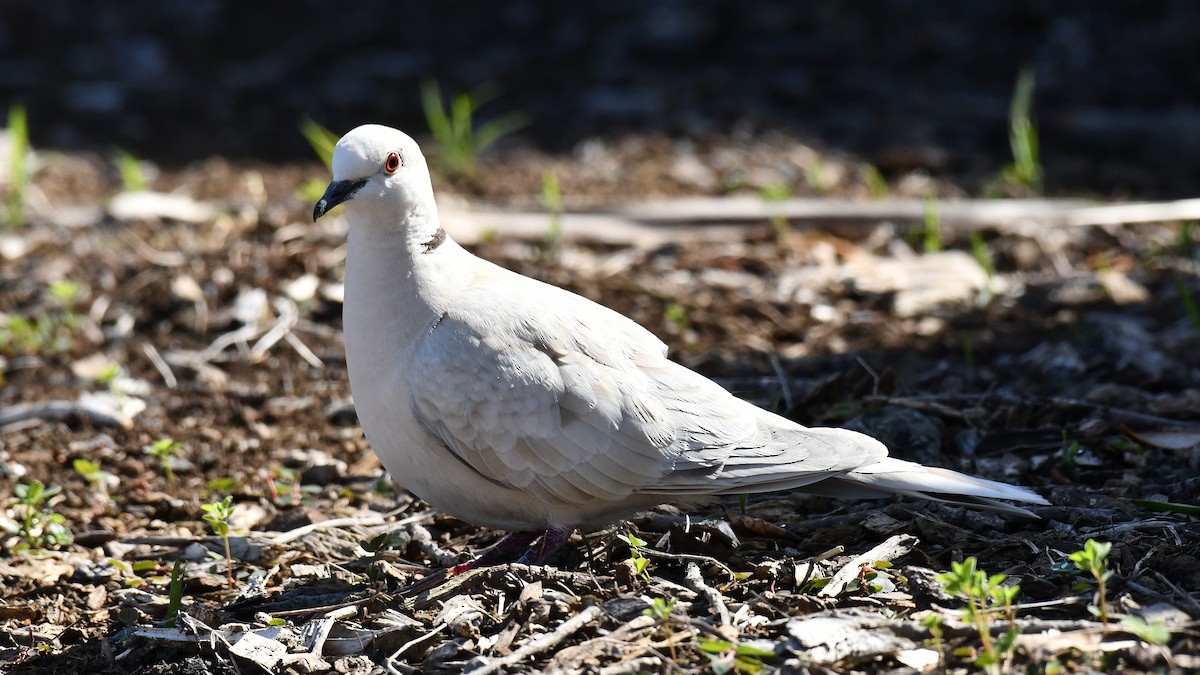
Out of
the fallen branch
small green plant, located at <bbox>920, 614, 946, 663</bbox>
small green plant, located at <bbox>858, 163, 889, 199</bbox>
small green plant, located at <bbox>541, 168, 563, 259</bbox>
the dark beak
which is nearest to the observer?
small green plant, located at <bbox>920, 614, 946, 663</bbox>

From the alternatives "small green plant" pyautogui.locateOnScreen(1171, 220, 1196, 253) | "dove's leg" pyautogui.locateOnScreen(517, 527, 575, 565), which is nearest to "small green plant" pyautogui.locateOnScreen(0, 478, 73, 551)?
"dove's leg" pyautogui.locateOnScreen(517, 527, 575, 565)

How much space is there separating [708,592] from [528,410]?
0.67m

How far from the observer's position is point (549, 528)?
3.57m

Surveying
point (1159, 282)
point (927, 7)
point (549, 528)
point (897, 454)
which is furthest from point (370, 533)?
point (927, 7)

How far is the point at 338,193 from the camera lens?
3457 mm

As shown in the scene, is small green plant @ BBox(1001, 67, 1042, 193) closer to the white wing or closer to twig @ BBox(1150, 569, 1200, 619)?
the white wing

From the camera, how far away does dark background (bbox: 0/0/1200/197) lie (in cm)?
745

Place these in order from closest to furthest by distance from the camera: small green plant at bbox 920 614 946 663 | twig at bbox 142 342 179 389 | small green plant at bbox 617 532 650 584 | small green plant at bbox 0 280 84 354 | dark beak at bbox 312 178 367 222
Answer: small green plant at bbox 920 614 946 663 → small green plant at bbox 617 532 650 584 → dark beak at bbox 312 178 367 222 → twig at bbox 142 342 179 389 → small green plant at bbox 0 280 84 354

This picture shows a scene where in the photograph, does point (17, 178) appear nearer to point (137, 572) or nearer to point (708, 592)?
point (137, 572)

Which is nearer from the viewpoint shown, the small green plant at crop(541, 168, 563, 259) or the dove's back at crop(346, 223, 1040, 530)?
the dove's back at crop(346, 223, 1040, 530)

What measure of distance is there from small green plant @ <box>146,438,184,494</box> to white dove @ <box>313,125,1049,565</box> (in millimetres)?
743

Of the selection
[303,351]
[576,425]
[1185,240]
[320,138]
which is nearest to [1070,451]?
[576,425]

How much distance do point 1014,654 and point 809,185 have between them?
4.43m

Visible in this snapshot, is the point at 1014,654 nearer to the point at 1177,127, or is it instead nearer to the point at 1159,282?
the point at 1159,282
